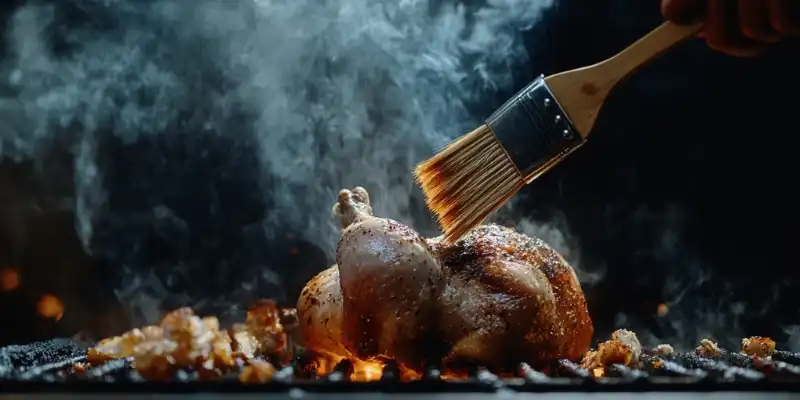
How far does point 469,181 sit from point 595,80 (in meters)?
0.41

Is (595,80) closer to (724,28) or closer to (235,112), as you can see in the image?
(724,28)

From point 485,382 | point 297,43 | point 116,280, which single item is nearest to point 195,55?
point 297,43

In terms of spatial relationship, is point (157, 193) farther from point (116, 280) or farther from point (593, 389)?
point (593, 389)

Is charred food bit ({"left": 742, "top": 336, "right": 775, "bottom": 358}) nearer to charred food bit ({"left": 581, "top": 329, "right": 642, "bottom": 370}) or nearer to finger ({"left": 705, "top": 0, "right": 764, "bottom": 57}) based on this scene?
charred food bit ({"left": 581, "top": 329, "right": 642, "bottom": 370})

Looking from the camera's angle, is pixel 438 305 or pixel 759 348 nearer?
pixel 438 305

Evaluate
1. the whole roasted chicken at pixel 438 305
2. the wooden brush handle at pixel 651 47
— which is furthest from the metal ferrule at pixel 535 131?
the whole roasted chicken at pixel 438 305

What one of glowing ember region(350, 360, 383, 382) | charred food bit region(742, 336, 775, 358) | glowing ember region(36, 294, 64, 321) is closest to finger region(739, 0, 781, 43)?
charred food bit region(742, 336, 775, 358)

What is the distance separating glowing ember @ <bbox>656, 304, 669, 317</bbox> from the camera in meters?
3.07

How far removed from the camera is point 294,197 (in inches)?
121

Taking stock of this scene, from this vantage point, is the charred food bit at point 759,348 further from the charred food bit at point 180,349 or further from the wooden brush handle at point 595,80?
the charred food bit at point 180,349

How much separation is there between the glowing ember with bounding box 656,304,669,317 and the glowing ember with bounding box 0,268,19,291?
242 centimetres

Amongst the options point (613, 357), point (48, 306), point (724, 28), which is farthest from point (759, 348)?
point (48, 306)

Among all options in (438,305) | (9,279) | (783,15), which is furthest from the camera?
(9,279)

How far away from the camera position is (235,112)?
3059 mm
